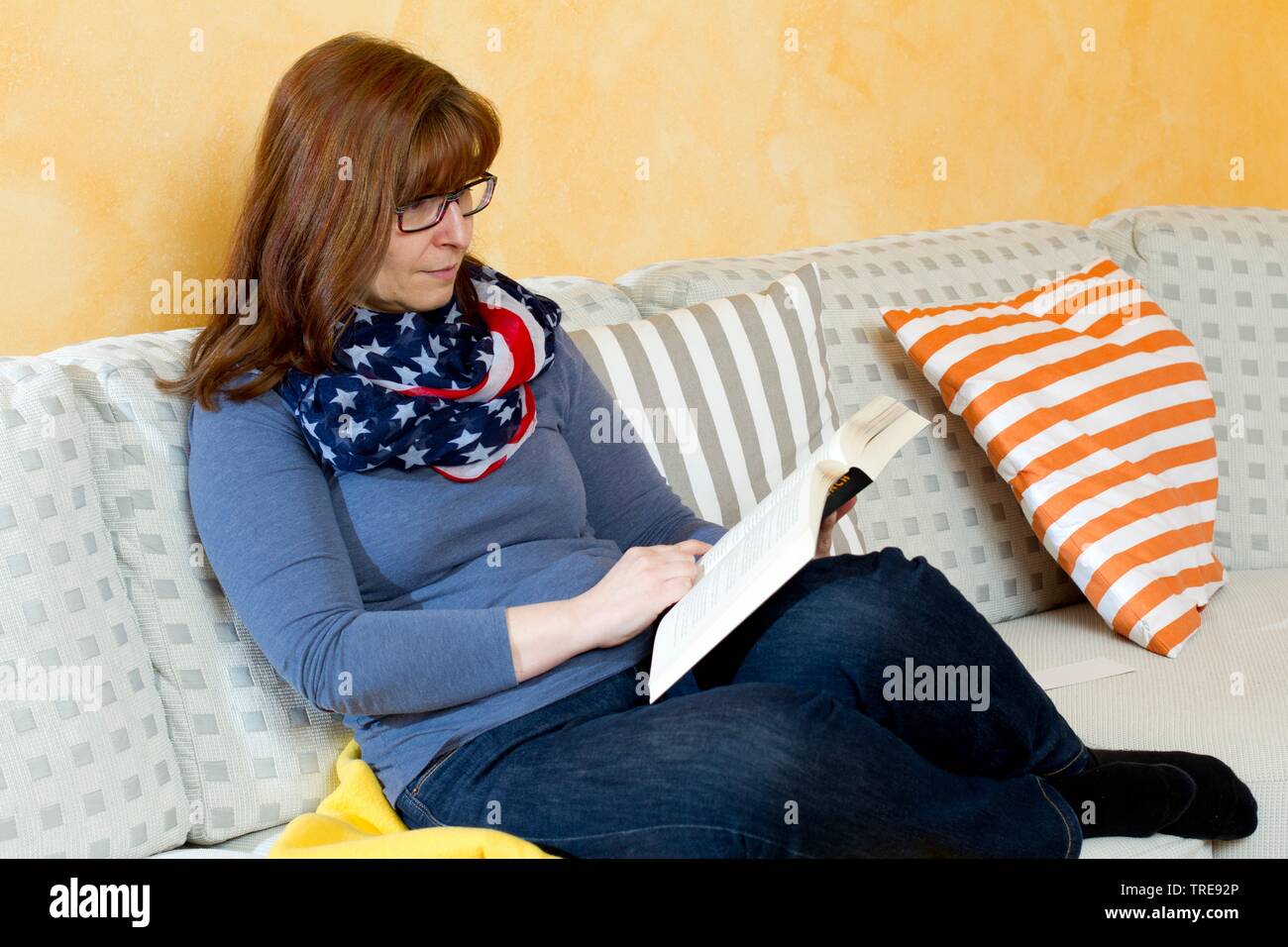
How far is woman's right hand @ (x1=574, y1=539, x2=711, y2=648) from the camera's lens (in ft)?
4.13

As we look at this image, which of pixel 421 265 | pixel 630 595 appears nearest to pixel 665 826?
pixel 630 595

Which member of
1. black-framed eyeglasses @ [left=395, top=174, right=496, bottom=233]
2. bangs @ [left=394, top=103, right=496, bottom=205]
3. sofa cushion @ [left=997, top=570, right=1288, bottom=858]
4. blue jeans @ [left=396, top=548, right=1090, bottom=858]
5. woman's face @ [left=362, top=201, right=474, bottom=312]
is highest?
bangs @ [left=394, top=103, right=496, bottom=205]

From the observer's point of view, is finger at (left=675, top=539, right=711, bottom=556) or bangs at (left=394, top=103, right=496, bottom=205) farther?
finger at (left=675, top=539, right=711, bottom=556)

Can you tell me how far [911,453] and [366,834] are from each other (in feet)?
3.33

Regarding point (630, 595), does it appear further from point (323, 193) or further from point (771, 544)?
point (323, 193)

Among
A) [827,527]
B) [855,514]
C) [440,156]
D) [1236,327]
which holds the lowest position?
[855,514]

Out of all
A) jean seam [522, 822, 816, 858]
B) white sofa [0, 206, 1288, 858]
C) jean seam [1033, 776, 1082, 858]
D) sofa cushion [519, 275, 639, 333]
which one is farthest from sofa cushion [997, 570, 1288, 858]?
sofa cushion [519, 275, 639, 333]

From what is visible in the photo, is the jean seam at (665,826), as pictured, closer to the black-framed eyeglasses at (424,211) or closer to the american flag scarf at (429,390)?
the american flag scarf at (429,390)

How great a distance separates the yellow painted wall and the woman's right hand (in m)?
0.69

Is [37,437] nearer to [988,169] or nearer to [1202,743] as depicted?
[1202,743]

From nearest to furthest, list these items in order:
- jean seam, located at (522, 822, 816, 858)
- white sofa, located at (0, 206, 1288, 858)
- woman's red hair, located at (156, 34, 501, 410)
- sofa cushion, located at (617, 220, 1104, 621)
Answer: jean seam, located at (522, 822, 816, 858) → white sofa, located at (0, 206, 1288, 858) → woman's red hair, located at (156, 34, 501, 410) → sofa cushion, located at (617, 220, 1104, 621)

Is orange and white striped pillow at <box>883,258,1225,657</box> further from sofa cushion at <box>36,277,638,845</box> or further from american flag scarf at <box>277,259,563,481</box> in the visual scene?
sofa cushion at <box>36,277,638,845</box>

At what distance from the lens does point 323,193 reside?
1322mm

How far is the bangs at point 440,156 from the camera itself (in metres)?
1.34
